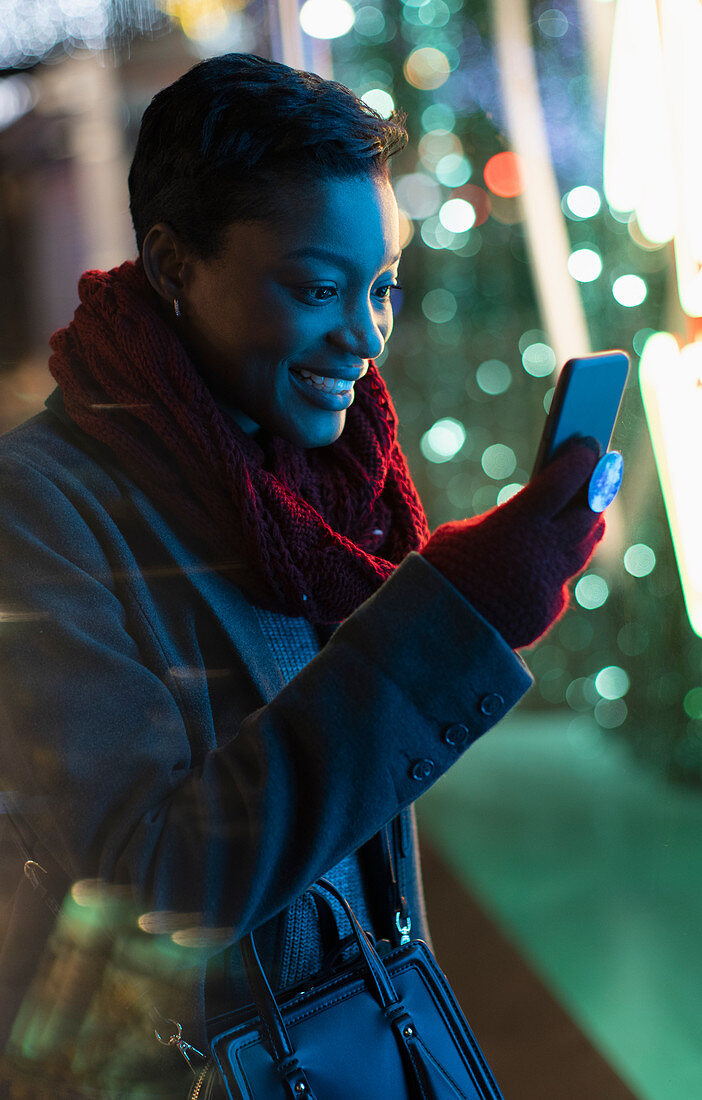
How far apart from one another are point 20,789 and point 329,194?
1.74 ft

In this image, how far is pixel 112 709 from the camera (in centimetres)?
62

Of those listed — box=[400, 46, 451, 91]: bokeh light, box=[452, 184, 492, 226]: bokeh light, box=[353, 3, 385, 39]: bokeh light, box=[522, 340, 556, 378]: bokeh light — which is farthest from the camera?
box=[522, 340, 556, 378]: bokeh light

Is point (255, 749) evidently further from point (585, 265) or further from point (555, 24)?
point (555, 24)

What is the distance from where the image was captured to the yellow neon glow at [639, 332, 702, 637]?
149cm

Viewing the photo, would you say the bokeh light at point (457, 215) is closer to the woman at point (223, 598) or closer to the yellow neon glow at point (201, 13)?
the yellow neon glow at point (201, 13)

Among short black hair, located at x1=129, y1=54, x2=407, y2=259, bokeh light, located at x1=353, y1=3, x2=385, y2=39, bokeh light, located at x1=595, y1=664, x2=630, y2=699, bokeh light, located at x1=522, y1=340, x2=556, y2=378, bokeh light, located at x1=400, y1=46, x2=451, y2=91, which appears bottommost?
bokeh light, located at x1=595, y1=664, x2=630, y2=699

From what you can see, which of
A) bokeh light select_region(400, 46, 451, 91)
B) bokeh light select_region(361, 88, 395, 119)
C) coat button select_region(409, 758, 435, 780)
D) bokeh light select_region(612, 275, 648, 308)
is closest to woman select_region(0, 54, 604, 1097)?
coat button select_region(409, 758, 435, 780)

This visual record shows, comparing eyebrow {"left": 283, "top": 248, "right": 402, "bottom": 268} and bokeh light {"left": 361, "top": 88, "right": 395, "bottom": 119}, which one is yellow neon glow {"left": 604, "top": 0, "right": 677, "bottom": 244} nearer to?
eyebrow {"left": 283, "top": 248, "right": 402, "bottom": 268}

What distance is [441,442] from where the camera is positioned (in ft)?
10.3

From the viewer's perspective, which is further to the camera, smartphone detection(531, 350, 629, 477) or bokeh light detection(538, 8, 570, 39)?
bokeh light detection(538, 8, 570, 39)

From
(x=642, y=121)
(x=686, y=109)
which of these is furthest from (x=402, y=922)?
(x=642, y=121)

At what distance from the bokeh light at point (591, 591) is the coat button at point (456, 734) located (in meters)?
2.11

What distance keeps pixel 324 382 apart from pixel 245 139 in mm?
209

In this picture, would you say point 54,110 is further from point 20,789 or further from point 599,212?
point 20,789
